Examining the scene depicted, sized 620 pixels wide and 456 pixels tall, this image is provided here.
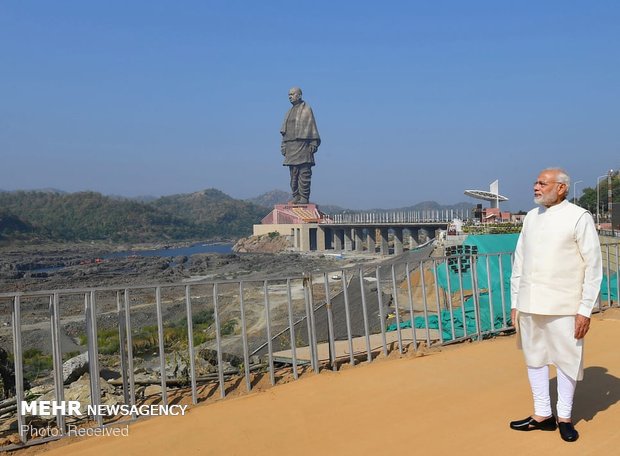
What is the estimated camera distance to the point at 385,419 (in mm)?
3771

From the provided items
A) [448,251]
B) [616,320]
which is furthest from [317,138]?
[616,320]

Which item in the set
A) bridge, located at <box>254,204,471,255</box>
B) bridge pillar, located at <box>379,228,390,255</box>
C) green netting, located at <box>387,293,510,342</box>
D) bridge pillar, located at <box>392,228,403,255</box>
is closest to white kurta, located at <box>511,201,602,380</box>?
green netting, located at <box>387,293,510,342</box>

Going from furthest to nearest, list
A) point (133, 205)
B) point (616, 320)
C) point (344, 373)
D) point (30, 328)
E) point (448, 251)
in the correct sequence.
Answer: point (133, 205), point (448, 251), point (30, 328), point (616, 320), point (344, 373)

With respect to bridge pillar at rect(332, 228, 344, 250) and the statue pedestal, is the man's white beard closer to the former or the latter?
bridge pillar at rect(332, 228, 344, 250)

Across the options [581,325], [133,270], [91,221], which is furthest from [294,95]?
[581,325]

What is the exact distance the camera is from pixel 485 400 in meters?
4.07

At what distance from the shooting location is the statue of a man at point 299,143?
63.2 metres

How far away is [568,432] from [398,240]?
49.2 meters

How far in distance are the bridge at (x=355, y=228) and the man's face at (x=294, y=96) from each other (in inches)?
458

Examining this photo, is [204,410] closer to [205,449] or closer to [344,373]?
[205,449]

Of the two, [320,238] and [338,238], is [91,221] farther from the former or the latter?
[338,238]

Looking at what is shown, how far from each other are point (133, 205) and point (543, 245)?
112001mm

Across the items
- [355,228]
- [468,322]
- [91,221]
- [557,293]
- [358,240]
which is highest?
[91,221]

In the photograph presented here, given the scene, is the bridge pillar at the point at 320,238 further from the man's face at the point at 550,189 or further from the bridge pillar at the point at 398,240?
the man's face at the point at 550,189
